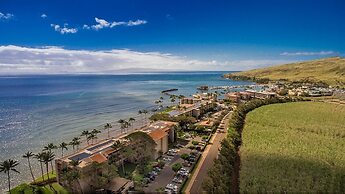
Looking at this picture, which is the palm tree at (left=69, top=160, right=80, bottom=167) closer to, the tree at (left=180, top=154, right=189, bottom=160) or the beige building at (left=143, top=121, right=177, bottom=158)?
the beige building at (left=143, top=121, right=177, bottom=158)

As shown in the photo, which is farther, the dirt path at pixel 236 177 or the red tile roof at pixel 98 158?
the red tile roof at pixel 98 158

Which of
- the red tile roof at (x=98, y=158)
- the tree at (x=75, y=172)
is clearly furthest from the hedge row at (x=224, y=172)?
the tree at (x=75, y=172)

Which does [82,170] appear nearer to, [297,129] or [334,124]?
[297,129]

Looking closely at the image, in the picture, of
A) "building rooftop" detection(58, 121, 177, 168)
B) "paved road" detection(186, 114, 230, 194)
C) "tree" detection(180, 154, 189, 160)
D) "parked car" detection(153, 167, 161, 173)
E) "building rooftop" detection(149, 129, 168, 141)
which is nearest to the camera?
"paved road" detection(186, 114, 230, 194)

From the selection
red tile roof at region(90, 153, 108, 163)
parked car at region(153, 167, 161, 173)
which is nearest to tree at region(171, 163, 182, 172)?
parked car at region(153, 167, 161, 173)

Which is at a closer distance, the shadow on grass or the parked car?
the shadow on grass

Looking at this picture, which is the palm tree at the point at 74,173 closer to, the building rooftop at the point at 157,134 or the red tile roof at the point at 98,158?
the red tile roof at the point at 98,158

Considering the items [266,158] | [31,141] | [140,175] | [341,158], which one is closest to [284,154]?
[266,158]

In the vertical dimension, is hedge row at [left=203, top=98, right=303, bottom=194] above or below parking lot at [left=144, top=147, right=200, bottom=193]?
above

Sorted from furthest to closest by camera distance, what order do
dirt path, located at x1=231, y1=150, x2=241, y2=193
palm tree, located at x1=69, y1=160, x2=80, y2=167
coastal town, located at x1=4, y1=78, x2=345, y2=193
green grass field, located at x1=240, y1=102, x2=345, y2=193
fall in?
coastal town, located at x1=4, y1=78, x2=345, y2=193 → palm tree, located at x1=69, y1=160, x2=80, y2=167 → green grass field, located at x1=240, y1=102, x2=345, y2=193 → dirt path, located at x1=231, y1=150, x2=241, y2=193
